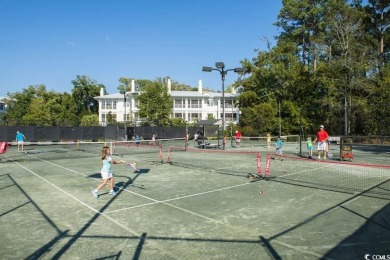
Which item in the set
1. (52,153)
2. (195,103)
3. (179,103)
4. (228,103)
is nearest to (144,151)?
(52,153)

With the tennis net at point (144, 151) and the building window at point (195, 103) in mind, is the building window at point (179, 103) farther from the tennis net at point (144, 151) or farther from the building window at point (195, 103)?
the tennis net at point (144, 151)

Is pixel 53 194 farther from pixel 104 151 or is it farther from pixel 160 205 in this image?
pixel 160 205

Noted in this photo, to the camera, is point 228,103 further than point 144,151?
Yes

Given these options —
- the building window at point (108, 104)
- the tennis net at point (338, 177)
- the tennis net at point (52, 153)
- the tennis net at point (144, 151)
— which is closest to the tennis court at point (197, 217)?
the tennis net at point (338, 177)

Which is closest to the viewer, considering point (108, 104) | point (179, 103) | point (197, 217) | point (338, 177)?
point (197, 217)

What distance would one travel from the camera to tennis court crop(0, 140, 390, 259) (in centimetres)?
605

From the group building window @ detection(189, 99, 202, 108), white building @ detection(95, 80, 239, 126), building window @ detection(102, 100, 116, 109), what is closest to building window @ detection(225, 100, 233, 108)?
white building @ detection(95, 80, 239, 126)

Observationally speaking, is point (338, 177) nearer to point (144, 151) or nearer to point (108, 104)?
point (144, 151)

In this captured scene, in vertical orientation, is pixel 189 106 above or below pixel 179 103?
below

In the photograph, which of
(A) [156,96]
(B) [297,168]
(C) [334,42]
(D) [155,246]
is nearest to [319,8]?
(C) [334,42]

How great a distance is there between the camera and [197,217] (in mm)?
8125

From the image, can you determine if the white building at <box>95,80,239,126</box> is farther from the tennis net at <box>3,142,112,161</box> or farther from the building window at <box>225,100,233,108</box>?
the tennis net at <box>3,142,112,161</box>

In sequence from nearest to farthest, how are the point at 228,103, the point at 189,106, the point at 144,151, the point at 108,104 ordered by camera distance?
1. the point at 144,151
2. the point at 189,106
3. the point at 228,103
4. the point at 108,104

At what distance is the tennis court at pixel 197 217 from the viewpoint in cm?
605
